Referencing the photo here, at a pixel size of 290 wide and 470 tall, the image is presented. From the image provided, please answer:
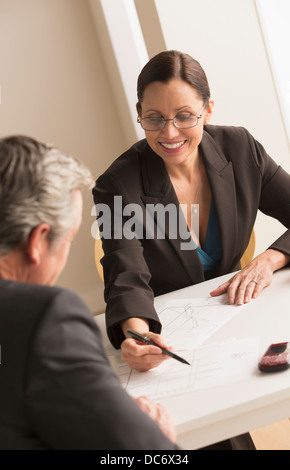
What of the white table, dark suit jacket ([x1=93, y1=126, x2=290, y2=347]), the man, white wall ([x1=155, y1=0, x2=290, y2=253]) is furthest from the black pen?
white wall ([x1=155, y1=0, x2=290, y2=253])

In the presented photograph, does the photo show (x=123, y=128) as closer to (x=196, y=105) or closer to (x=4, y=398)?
(x=196, y=105)

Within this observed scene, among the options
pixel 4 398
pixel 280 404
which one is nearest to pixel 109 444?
pixel 4 398

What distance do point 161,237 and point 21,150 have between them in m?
1.26

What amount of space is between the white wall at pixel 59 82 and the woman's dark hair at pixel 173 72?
2.59 m

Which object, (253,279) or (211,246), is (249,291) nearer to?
(253,279)

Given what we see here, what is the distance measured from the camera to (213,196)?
88.4 inches

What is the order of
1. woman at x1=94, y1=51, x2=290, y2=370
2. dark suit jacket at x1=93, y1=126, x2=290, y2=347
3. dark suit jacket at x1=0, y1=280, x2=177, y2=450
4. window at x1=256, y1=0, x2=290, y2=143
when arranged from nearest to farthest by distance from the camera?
dark suit jacket at x1=0, y1=280, x2=177, y2=450 < woman at x1=94, y1=51, x2=290, y2=370 < dark suit jacket at x1=93, y1=126, x2=290, y2=347 < window at x1=256, y1=0, x2=290, y2=143

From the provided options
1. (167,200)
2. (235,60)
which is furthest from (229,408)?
(235,60)

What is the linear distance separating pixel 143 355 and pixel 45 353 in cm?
66

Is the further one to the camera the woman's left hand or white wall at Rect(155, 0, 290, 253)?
white wall at Rect(155, 0, 290, 253)

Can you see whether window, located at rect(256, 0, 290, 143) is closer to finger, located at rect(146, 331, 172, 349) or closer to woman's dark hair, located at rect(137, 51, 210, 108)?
woman's dark hair, located at rect(137, 51, 210, 108)

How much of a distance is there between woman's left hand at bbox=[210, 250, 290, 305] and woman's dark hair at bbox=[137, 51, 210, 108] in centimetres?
60

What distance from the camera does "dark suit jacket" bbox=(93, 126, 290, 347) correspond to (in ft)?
6.72

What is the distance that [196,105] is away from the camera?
2068 mm
